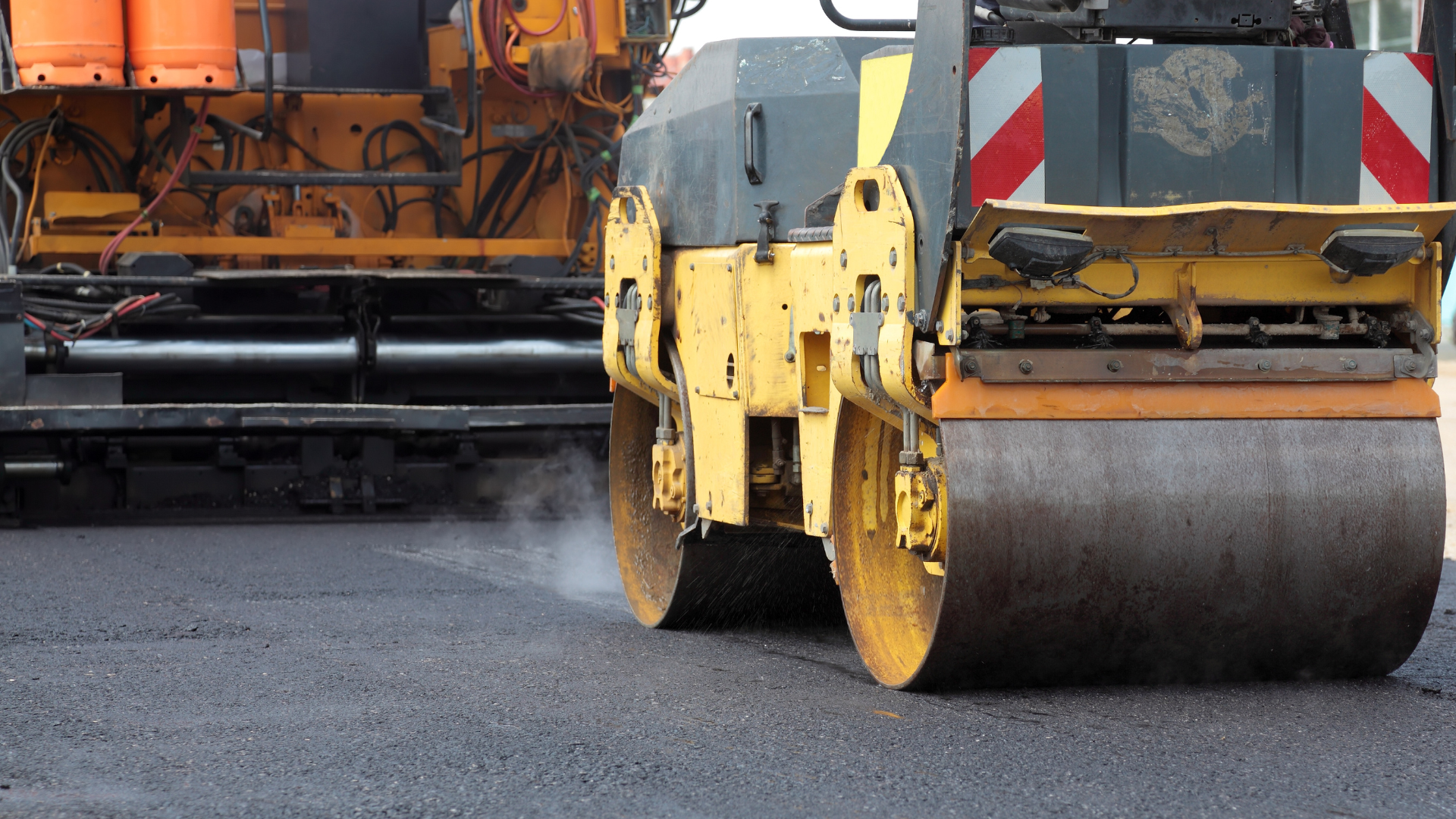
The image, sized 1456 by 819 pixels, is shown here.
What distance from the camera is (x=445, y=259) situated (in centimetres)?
791

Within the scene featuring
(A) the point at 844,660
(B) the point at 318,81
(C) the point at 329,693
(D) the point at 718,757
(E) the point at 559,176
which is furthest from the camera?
(E) the point at 559,176

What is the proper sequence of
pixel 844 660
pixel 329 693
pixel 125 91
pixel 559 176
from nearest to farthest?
pixel 329 693, pixel 844 660, pixel 125 91, pixel 559 176

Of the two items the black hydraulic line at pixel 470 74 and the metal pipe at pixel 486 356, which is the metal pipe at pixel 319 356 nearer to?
the metal pipe at pixel 486 356

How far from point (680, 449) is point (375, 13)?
3881 mm

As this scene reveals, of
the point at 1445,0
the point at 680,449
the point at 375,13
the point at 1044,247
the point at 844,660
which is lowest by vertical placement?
the point at 844,660

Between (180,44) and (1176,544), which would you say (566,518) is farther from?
(1176,544)

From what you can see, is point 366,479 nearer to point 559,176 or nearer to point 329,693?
point 559,176

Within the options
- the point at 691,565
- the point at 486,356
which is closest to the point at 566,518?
the point at 486,356

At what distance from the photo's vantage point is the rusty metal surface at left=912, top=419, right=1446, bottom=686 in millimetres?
3119

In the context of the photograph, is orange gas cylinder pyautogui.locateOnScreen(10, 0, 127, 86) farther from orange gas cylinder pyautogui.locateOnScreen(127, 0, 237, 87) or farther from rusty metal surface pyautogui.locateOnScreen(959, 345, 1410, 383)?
rusty metal surface pyautogui.locateOnScreen(959, 345, 1410, 383)

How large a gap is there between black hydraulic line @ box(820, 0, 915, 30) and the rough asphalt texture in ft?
4.99

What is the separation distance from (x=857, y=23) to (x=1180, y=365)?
1.48m

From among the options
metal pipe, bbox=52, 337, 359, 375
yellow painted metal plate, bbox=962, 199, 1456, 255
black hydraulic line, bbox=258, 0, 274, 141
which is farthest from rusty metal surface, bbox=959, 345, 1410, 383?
black hydraulic line, bbox=258, 0, 274, 141

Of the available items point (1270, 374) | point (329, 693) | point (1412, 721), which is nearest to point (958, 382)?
point (1270, 374)
